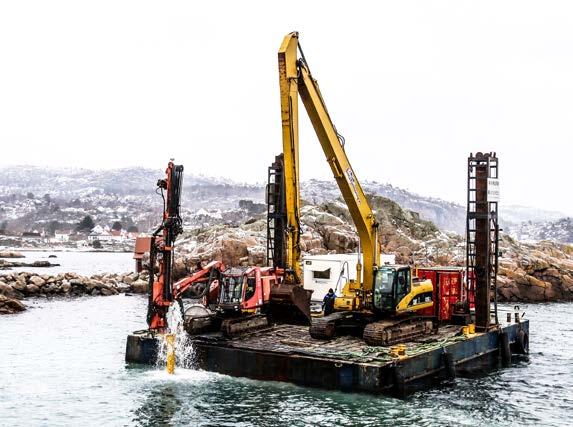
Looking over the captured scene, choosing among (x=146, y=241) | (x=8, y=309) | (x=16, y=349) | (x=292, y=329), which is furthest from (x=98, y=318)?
(x=146, y=241)

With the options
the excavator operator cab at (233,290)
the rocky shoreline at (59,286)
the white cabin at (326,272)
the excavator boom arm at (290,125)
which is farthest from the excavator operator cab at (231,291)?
the rocky shoreline at (59,286)

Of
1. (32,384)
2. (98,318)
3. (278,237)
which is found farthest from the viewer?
(98,318)

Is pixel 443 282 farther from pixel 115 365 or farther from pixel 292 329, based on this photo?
pixel 115 365

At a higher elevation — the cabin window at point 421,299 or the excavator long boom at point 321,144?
the excavator long boom at point 321,144

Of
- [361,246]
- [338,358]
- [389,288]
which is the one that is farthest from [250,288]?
[338,358]

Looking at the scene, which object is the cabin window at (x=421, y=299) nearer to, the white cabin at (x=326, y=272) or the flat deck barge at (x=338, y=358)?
the flat deck barge at (x=338, y=358)

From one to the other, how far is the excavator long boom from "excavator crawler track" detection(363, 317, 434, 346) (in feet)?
7.34

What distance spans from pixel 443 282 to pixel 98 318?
24.1 meters

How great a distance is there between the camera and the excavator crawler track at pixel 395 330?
78.2ft

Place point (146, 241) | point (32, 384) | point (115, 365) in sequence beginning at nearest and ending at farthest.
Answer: point (32, 384), point (115, 365), point (146, 241)

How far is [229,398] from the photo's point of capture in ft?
70.3

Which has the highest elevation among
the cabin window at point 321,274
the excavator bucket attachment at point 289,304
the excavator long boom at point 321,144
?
the excavator long boom at point 321,144

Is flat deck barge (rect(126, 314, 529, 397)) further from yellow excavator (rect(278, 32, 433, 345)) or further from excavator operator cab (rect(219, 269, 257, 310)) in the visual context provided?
excavator operator cab (rect(219, 269, 257, 310))

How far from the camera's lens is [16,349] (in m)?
31.4
